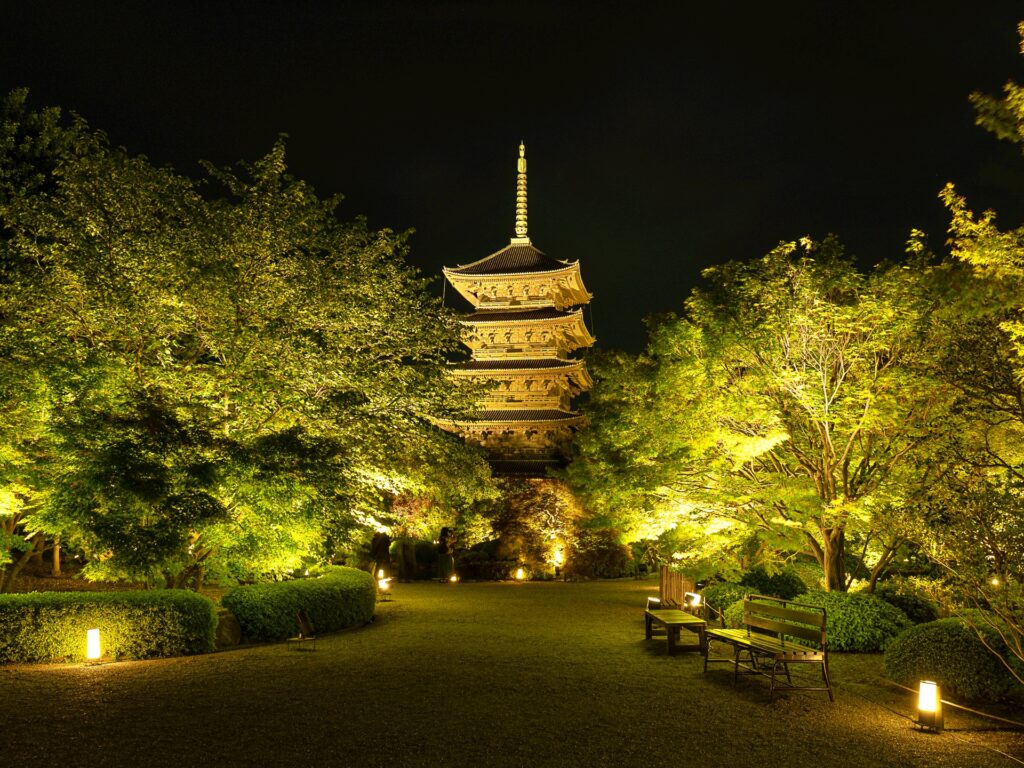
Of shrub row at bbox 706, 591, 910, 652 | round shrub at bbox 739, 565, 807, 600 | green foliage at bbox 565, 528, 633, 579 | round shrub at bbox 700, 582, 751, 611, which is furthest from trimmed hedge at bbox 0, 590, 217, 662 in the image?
green foliage at bbox 565, 528, 633, 579

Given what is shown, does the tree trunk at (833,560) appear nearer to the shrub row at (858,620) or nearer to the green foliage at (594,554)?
the shrub row at (858,620)

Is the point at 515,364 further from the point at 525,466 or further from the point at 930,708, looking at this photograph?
the point at 930,708

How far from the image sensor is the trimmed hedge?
1035 centimetres

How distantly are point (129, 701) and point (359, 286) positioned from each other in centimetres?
938

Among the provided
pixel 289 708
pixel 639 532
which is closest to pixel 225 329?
pixel 289 708

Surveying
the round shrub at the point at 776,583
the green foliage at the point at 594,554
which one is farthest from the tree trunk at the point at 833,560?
the green foliage at the point at 594,554

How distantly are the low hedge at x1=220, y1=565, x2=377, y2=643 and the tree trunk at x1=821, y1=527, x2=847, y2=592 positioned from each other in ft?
31.8

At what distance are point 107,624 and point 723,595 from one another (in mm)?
11904

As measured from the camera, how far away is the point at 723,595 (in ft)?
50.9

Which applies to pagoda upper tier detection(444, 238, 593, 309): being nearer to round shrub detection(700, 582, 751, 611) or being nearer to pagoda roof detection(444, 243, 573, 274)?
pagoda roof detection(444, 243, 573, 274)

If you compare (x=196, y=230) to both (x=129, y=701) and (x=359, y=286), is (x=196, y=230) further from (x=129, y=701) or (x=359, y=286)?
(x=129, y=701)

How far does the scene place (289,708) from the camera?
26.0 feet

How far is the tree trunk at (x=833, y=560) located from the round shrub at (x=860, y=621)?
608 mm

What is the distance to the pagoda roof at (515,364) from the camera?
1450 inches
